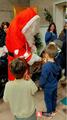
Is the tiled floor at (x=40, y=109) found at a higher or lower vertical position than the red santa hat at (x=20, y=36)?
lower

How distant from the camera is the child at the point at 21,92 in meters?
1.90

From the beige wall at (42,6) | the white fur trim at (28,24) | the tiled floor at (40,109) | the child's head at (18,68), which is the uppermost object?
the beige wall at (42,6)

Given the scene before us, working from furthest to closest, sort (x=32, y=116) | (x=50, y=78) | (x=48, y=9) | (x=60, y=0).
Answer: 1. (x=48, y=9)
2. (x=60, y=0)
3. (x=50, y=78)
4. (x=32, y=116)

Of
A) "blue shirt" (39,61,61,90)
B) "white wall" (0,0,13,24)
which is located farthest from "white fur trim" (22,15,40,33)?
"white wall" (0,0,13,24)

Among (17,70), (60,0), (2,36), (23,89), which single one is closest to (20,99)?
(23,89)

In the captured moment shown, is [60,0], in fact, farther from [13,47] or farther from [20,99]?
[20,99]

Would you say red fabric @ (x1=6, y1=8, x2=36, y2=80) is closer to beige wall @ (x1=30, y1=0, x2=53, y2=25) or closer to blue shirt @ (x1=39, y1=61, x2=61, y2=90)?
blue shirt @ (x1=39, y1=61, x2=61, y2=90)

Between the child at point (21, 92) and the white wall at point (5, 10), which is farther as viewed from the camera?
the white wall at point (5, 10)

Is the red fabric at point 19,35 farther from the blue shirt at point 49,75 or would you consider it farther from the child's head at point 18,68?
the child's head at point 18,68

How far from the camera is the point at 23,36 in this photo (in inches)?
120

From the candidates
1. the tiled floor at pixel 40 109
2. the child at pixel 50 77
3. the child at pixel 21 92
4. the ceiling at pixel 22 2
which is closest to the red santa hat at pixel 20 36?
the child at pixel 50 77

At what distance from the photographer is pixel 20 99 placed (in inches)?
76.5

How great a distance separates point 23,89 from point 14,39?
3.92 ft

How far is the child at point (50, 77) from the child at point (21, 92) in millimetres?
980
